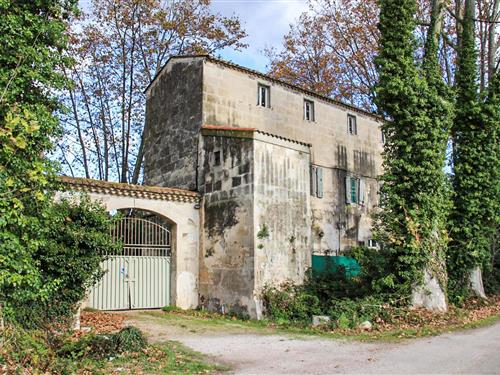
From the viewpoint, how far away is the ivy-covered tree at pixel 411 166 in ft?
42.7

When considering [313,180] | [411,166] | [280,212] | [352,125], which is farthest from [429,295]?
[352,125]

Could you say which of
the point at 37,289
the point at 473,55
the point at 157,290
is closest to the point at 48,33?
the point at 37,289

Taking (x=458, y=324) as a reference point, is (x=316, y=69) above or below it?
above

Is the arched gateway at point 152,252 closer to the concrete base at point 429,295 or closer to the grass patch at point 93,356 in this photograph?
the grass patch at point 93,356

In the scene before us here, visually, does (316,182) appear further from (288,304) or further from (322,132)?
(288,304)

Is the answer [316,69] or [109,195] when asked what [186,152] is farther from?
[316,69]

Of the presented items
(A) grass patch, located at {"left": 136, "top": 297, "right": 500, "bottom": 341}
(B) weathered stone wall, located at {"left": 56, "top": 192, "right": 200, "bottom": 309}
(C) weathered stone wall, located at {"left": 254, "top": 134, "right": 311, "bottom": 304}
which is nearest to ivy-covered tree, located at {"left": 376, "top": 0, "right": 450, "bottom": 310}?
(A) grass patch, located at {"left": 136, "top": 297, "right": 500, "bottom": 341}

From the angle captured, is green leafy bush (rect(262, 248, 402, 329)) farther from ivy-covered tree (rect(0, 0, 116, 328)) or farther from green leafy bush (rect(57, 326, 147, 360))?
ivy-covered tree (rect(0, 0, 116, 328))

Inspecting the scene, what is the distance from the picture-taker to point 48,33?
28.1ft

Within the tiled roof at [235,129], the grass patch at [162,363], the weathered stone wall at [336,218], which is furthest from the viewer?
the weathered stone wall at [336,218]

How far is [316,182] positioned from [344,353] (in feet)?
40.4

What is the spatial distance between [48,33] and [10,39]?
2.72ft

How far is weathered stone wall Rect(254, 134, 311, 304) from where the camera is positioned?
47.8 ft

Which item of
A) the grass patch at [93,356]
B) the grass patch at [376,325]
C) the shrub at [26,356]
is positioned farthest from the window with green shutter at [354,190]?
the shrub at [26,356]
